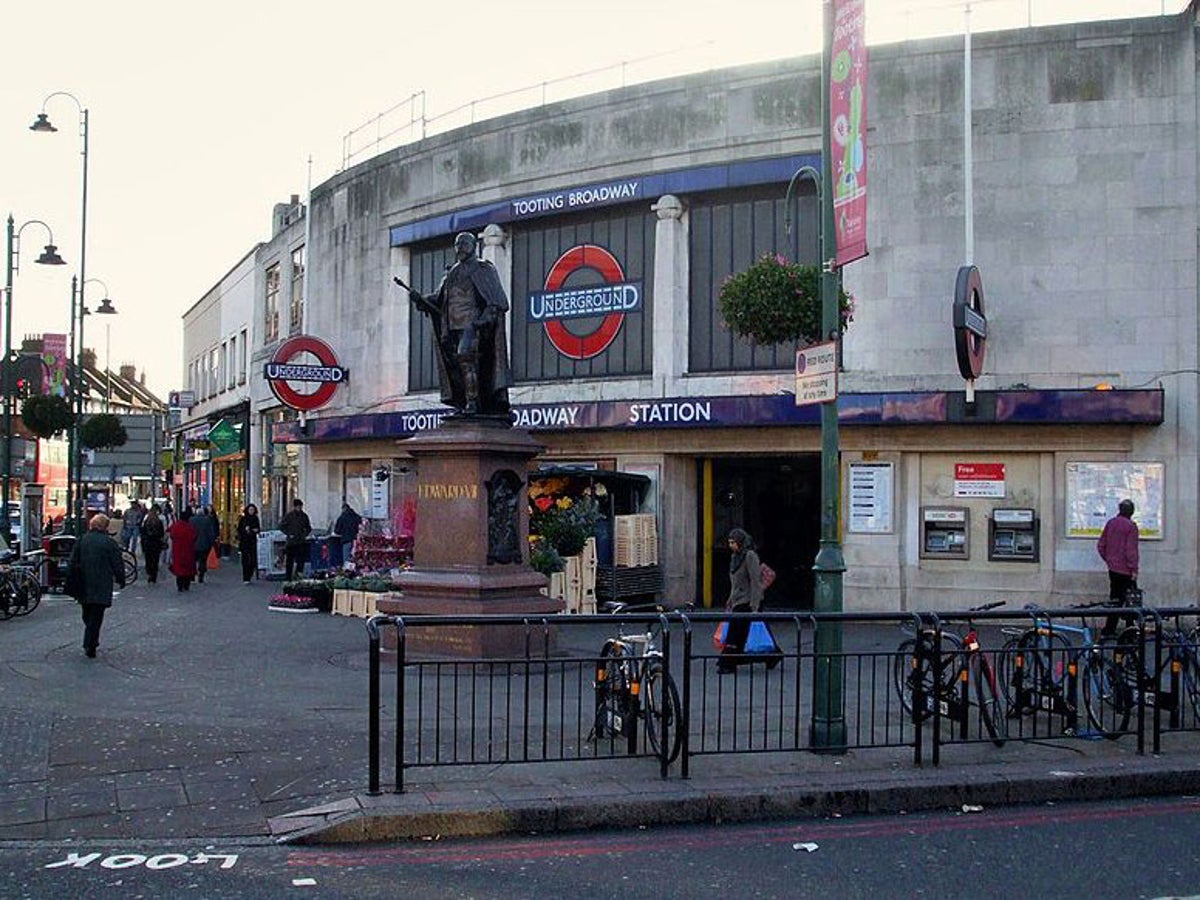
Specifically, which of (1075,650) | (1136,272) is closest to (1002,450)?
(1136,272)

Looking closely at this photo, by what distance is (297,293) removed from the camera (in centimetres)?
3188

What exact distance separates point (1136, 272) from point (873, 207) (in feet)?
12.8

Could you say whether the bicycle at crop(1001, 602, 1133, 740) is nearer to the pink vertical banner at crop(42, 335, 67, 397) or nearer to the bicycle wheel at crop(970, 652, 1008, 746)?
the bicycle wheel at crop(970, 652, 1008, 746)

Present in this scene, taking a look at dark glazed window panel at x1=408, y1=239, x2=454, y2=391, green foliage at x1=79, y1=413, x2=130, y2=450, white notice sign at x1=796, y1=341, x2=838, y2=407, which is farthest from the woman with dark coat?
green foliage at x1=79, y1=413, x2=130, y2=450

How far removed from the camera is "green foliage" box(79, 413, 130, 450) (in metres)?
42.2

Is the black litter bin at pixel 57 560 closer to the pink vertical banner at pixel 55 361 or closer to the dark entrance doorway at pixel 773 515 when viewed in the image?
the pink vertical banner at pixel 55 361

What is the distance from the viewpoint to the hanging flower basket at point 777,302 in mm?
14359

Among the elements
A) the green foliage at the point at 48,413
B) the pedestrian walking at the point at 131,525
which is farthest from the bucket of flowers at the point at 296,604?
the green foliage at the point at 48,413

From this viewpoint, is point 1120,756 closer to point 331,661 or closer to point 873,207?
point 331,661

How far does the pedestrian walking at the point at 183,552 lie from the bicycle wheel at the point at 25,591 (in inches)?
190

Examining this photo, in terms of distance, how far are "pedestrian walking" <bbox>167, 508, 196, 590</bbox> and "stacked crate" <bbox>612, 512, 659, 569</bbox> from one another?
878cm

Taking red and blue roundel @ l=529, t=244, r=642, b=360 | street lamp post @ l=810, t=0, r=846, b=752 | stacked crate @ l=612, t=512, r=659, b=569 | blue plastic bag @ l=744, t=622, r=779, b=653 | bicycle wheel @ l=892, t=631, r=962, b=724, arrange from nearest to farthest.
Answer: street lamp post @ l=810, t=0, r=846, b=752, bicycle wheel @ l=892, t=631, r=962, b=724, blue plastic bag @ l=744, t=622, r=779, b=653, stacked crate @ l=612, t=512, r=659, b=569, red and blue roundel @ l=529, t=244, r=642, b=360

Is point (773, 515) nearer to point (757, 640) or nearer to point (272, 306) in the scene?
Result: point (757, 640)

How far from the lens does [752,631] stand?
13.1 meters
